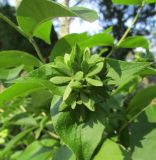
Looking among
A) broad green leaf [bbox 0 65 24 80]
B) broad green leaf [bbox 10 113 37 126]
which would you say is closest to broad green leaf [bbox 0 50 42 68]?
broad green leaf [bbox 0 65 24 80]

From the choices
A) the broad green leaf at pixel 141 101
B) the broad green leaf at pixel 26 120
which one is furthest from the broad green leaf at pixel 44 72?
the broad green leaf at pixel 26 120

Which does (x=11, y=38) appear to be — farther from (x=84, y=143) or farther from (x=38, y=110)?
(x=84, y=143)

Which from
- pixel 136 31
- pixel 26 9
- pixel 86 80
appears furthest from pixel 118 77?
pixel 136 31

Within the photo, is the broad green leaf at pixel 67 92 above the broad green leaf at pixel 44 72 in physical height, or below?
below

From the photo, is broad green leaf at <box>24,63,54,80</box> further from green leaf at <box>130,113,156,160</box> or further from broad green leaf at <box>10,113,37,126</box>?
broad green leaf at <box>10,113,37,126</box>

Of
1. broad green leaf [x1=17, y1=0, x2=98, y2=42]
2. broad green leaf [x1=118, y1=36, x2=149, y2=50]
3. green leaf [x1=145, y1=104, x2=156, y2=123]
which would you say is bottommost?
green leaf [x1=145, y1=104, x2=156, y2=123]

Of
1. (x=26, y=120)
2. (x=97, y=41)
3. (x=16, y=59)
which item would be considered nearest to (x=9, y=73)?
(x=16, y=59)

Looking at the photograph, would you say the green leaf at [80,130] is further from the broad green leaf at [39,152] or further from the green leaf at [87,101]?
the broad green leaf at [39,152]
